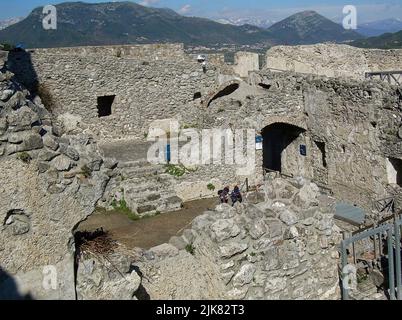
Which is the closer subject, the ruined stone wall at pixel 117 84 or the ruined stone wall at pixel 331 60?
the ruined stone wall at pixel 117 84

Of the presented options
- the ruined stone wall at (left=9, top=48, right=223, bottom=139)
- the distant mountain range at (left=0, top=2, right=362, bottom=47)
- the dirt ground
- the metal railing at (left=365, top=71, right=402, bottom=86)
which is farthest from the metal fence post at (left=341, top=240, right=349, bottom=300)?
the distant mountain range at (left=0, top=2, right=362, bottom=47)

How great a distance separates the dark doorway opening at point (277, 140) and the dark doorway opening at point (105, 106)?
5.98 meters

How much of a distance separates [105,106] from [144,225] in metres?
7.77

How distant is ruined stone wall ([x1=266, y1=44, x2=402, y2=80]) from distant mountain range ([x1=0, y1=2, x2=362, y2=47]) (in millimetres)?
54777

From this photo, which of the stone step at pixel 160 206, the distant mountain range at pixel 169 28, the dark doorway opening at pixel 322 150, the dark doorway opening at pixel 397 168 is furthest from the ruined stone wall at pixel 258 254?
the distant mountain range at pixel 169 28

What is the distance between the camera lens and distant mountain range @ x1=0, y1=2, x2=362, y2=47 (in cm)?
8685

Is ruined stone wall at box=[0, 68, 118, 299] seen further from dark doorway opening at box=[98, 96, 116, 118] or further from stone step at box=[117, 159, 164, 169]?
dark doorway opening at box=[98, 96, 116, 118]

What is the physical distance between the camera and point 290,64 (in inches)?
881

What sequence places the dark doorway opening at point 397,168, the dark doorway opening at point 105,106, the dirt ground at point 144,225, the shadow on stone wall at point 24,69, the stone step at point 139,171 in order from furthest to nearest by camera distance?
the dark doorway opening at point 105,106
the shadow on stone wall at point 24,69
the stone step at point 139,171
the dark doorway opening at point 397,168
the dirt ground at point 144,225

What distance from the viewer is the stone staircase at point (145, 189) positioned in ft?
46.0

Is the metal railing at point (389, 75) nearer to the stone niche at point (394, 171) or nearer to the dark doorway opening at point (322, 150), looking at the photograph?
the dark doorway opening at point (322, 150)

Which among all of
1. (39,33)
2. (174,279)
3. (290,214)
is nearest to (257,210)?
(290,214)

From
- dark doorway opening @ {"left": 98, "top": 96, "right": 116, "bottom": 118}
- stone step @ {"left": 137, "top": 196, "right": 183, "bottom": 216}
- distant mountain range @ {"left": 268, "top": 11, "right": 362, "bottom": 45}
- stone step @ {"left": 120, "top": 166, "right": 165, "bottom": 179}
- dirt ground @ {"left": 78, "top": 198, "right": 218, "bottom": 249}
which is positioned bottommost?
dirt ground @ {"left": 78, "top": 198, "right": 218, "bottom": 249}

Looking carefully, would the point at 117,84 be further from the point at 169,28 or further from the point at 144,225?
the point at 169,28
